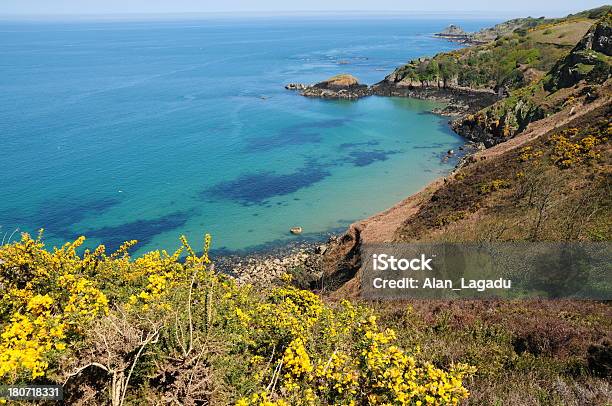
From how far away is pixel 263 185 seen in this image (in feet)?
152

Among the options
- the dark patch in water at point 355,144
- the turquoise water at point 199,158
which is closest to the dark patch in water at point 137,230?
the turquoise water at point 199,158

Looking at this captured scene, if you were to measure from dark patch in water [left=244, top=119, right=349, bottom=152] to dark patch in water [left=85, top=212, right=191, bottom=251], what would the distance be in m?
22.0

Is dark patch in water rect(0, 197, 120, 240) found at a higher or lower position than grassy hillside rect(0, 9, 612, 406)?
lower

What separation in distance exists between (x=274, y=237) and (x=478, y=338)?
25891mm

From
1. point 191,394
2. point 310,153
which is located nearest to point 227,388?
point 191,394

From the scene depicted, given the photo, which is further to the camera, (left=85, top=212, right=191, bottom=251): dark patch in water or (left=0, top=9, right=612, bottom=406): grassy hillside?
(left=85, top=212, right=191, bottom=251): dark patch in water

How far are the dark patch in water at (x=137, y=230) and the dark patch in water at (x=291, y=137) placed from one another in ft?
72.3

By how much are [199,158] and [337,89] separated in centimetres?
5211

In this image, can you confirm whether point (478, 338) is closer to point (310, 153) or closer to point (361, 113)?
point (310, 153)

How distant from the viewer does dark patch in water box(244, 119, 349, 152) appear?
60.0 meters

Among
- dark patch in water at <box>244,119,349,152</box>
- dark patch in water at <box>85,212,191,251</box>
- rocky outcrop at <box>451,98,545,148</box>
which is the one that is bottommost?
dark patch in water at <box>85,212,191,251</box>

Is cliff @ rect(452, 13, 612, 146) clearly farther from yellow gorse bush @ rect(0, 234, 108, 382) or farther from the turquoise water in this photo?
yellow gorse bush @ rect(0, 234, 108, 382)

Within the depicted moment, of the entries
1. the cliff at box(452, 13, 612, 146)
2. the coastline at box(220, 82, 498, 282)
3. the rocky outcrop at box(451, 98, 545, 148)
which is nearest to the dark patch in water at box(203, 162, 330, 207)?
the coastline at box(220, 82, 498, 282)

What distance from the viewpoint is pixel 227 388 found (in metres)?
6.55
